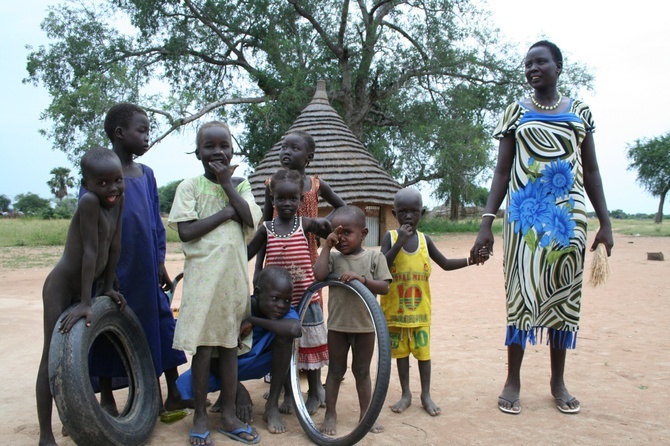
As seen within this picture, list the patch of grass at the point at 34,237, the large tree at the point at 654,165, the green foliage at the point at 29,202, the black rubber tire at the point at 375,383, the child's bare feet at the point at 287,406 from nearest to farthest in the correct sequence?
the black rubber tire at the point at 375,383 < the child's bare feet at the point at 287,406 < the patch of grass at the point at 34,237 < the large tree at the point at 654,165 < the green foliage at the point at 29,202

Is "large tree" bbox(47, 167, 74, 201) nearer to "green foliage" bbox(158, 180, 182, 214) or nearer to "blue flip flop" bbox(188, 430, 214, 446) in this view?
"green foliage" bbox(158, 180, 182, 214)

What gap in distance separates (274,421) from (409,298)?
3.52 feet

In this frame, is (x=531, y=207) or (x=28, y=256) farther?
(x=28, y=256)

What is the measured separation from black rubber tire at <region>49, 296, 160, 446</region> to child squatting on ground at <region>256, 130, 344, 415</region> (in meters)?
0.81

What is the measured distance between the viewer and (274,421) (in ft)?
9.84

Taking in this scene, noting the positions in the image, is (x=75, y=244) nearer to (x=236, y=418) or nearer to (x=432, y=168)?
(x=236, y=418)

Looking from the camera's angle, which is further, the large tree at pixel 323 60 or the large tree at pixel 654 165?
the large tree at pixel 654 165

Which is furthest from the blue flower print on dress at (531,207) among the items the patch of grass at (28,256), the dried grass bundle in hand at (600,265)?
the patch of grass at (28,256)

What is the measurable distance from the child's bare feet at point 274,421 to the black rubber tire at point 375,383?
12cm

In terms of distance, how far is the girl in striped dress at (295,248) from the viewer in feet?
10.3

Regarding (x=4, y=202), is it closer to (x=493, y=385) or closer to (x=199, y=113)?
(x=199, y=113)

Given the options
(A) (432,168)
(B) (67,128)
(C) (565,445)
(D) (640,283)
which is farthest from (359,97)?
(C) (565,445)

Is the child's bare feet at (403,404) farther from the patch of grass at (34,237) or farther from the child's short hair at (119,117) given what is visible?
the patch of grass at (34,237)

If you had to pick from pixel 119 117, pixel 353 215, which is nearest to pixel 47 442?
pixel 119 117
